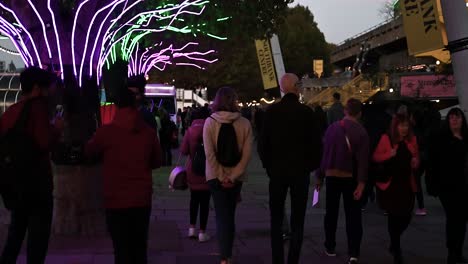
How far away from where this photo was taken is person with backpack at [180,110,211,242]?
736cm

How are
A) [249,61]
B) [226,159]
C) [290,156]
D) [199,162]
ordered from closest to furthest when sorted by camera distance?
[290,156], [226,159], [199,162], [249,61]

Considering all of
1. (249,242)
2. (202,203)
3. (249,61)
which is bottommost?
(249,242)

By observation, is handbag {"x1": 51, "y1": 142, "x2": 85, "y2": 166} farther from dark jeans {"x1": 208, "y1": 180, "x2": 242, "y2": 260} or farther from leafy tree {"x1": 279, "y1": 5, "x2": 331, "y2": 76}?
leafy tree {"x1": 279, "y1": 5, "x2": 331, "y2": 76}

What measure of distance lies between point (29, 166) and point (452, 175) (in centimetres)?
412

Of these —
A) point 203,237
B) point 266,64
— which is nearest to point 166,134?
point 266,64

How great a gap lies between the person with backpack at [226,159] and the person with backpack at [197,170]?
2.78 ft

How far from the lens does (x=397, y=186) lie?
22.7 ft

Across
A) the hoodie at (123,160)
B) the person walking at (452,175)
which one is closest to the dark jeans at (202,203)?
the person walking at (452,175)

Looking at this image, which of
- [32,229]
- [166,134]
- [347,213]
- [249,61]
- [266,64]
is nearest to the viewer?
[32,229]

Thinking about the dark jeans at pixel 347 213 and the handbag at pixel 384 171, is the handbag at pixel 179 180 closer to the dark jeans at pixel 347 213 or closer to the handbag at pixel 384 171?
the dark jeans at pixel 347 213

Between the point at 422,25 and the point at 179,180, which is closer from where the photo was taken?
the point at 179,180

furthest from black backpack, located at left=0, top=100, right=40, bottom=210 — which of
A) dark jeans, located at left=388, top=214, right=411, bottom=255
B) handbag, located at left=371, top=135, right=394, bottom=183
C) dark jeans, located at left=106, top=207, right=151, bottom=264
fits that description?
dark jeans, located at left=388, top=214, right=411, bottom=255

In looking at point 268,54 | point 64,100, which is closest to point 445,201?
point 64,100

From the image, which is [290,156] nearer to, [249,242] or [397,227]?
[397,227]
